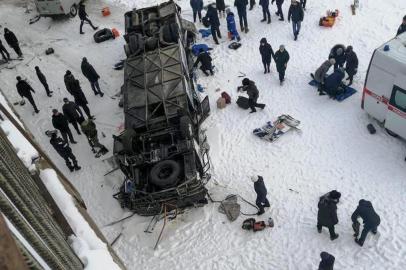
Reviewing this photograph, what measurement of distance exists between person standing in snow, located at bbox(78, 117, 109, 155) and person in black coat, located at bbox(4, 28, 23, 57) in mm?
6652

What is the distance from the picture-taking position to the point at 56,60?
1781 cm

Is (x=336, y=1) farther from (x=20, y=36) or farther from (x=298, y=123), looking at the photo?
(x=20, y=36)

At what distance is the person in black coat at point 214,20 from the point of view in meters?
16.1

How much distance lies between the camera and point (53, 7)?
19.1 metres

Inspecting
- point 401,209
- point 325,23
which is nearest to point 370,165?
point 401,209

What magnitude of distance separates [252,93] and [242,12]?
4.89 meters

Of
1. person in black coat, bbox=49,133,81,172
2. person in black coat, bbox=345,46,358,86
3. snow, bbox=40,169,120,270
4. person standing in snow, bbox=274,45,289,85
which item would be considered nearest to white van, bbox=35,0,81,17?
person in black coat, bbox=49,133,81,172

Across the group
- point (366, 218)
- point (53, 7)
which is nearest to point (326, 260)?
point (366, 218)

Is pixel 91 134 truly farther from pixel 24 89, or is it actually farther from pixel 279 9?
pixel 279 9

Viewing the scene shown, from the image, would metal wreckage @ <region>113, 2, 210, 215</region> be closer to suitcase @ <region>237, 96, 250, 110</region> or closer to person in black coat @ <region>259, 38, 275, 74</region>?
suitcase @ <region>237, 96, 250, 110</region>

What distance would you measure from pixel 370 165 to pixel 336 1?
8661 millimetres

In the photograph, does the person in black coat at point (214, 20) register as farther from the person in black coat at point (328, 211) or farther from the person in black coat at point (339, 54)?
the person in black coat at point (328, 211)

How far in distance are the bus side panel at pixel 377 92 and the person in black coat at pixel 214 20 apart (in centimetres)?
669

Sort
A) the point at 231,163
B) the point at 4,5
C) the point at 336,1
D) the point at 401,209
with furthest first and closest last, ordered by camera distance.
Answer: the point at 4,5 < the point at 336,1 < the point at 231,163 < the point at 401,209
